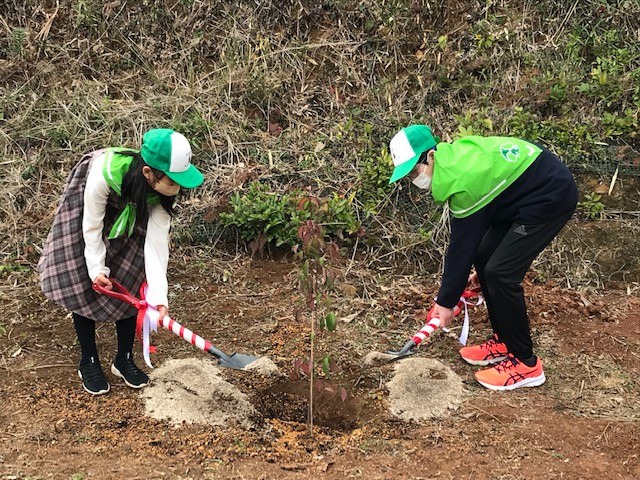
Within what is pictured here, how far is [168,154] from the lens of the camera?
7.96ft

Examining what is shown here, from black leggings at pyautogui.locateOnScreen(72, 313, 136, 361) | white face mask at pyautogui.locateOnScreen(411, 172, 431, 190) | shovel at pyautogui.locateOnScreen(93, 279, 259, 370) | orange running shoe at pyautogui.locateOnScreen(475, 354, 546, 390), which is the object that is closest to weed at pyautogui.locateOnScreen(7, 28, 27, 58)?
black leggings at pyautogui.locateOnScreen(72, 313, 136, 361)

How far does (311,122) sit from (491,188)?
2.43 m

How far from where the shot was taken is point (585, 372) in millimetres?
3301

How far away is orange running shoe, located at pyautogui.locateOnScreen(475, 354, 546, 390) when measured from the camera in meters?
3.11

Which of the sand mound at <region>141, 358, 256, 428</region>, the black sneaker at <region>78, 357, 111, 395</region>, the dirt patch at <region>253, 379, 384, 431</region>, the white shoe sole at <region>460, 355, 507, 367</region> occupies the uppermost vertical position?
the black sneaker at <region>78, 357, 111, 395</region>

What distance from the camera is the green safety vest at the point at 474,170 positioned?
264 centimetres

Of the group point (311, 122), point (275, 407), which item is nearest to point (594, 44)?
point (311, 122)

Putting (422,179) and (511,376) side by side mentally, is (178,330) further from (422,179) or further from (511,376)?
(511,376)

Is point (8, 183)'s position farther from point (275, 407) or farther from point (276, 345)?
point (275, 407)

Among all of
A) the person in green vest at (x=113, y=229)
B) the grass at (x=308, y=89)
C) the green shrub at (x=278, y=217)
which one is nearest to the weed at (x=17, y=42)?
the grass at (x=308, y=89)

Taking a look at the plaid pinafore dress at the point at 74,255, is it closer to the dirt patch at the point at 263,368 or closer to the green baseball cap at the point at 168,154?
the green baseball cap at the point at 168,154

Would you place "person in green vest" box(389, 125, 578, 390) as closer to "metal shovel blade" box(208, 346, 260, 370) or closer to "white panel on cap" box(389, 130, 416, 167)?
"white panel on cap" box(389, 130, 416, 167)

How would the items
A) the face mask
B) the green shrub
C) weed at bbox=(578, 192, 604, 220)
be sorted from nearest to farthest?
the face mask < the green shrub < weed at bbox=(578, 192, 604, 220)

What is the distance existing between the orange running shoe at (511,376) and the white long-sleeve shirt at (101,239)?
164 cm
